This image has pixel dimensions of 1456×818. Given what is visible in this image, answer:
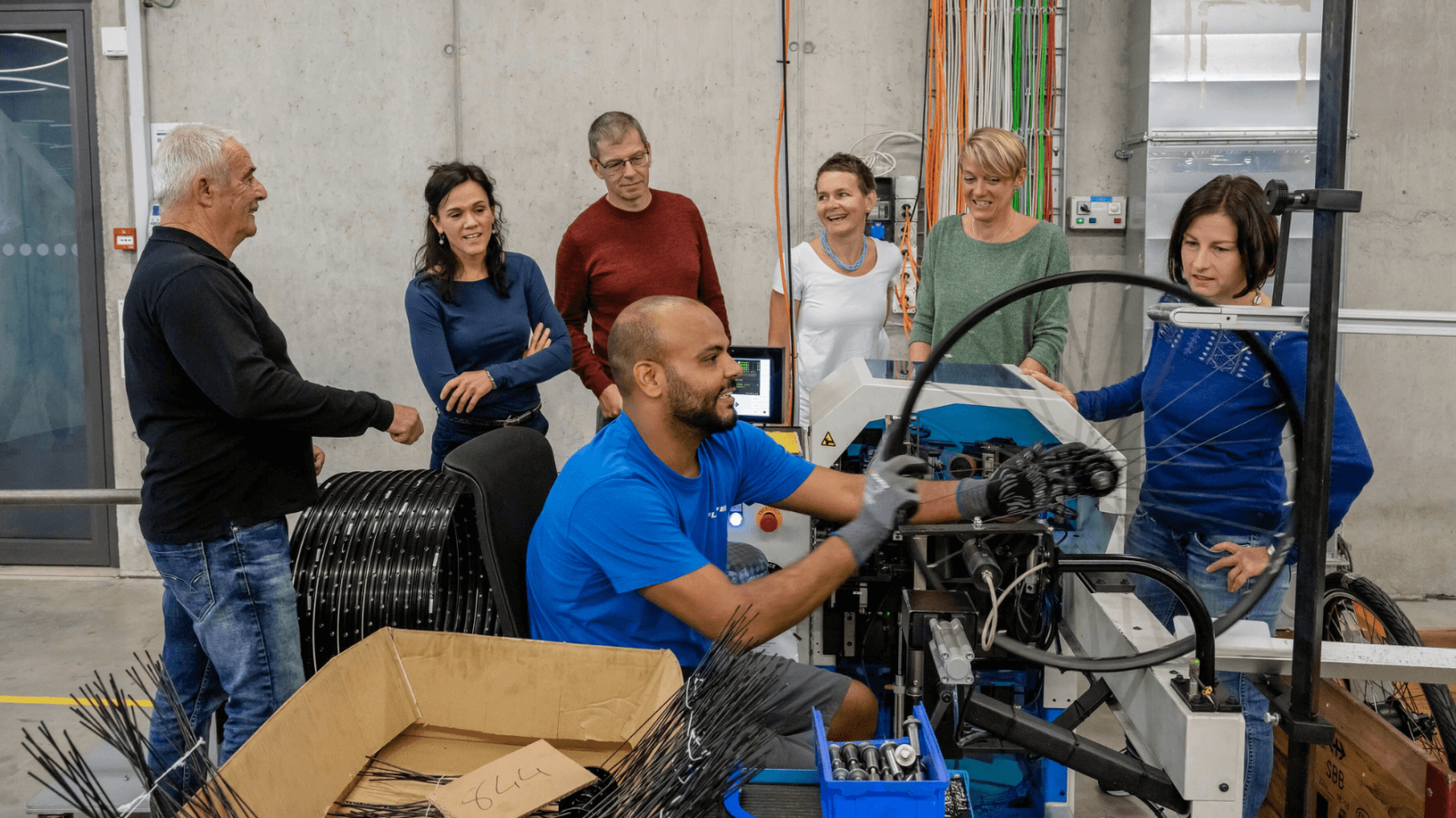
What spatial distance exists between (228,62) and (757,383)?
2917mm

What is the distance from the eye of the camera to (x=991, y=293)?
2584 mm

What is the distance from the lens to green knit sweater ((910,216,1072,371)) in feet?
7.97

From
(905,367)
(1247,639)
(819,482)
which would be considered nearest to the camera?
(1247,639)

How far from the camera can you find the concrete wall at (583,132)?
4.05 m

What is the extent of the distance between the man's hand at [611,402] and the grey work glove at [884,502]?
138cm

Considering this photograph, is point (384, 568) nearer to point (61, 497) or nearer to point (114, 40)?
point (61, 497)

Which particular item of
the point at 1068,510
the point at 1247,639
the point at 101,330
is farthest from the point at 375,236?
the point at 1247,639

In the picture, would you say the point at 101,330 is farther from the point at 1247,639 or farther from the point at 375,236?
the point at 1247,639

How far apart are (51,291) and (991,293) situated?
4.11m

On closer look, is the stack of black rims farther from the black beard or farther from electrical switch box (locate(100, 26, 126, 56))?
electrical switch box (locate(100, 26, 126, 56))

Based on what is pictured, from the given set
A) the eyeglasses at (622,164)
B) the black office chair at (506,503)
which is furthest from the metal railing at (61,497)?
the eyeglasses at (622,164)

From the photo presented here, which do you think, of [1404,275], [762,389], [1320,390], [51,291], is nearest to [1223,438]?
[1320,390]

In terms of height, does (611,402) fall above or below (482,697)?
above

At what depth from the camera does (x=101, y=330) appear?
4.43 m
